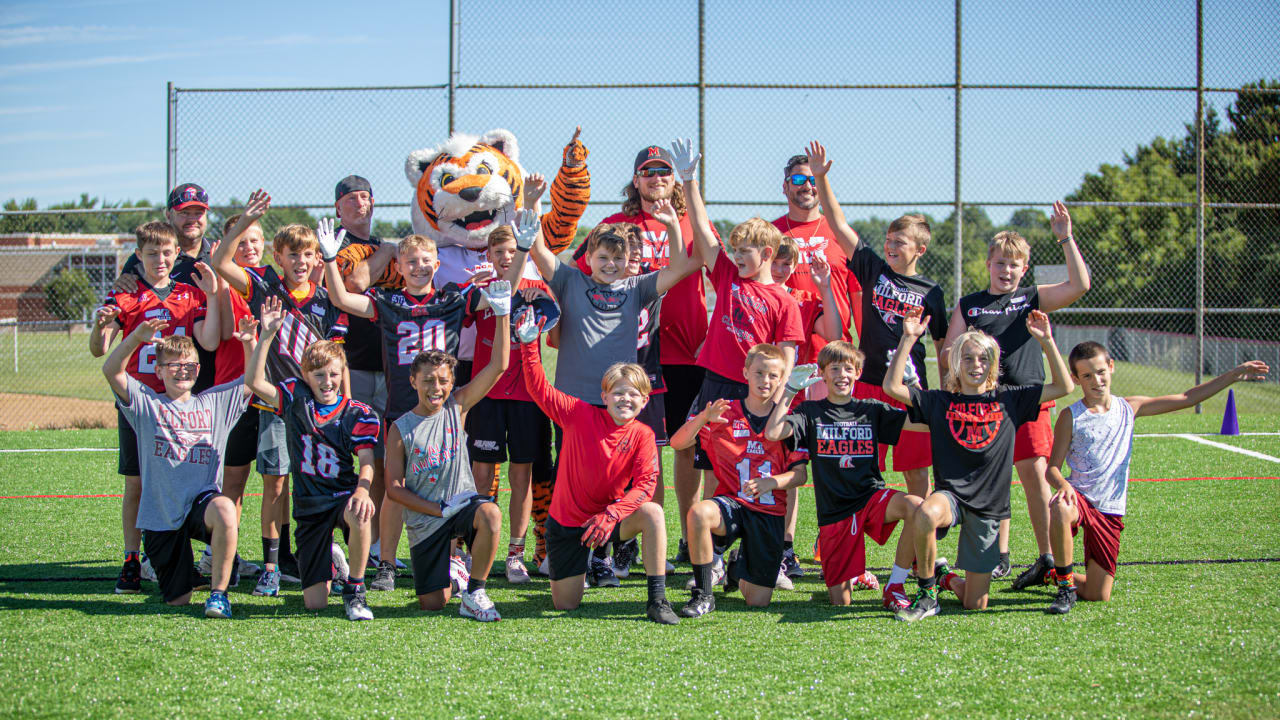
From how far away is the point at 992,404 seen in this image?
4547 mm

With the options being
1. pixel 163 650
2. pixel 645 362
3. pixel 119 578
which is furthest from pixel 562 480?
pixel 119 578

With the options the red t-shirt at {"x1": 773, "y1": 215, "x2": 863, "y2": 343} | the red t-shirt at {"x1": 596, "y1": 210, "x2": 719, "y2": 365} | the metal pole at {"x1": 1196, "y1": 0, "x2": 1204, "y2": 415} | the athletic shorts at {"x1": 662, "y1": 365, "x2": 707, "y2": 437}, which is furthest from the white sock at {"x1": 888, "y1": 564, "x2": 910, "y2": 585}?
the metal pole at {"x1": 1196, "y1": 0, "x2": 1204, "y2": 415}

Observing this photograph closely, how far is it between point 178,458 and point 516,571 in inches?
67.4

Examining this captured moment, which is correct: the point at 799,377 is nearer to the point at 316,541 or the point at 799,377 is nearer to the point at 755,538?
the point at 755,538

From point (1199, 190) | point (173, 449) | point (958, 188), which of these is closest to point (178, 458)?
point (173, 449)

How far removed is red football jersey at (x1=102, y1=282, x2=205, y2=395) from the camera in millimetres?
4980

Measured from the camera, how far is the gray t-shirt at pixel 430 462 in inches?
174

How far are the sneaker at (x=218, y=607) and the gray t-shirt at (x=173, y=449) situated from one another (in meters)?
0.43

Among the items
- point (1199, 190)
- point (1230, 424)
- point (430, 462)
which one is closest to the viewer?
point (430, 462)

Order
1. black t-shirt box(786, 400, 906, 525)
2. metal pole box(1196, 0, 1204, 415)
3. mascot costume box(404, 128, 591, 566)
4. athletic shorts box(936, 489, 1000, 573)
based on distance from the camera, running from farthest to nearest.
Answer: metal pole box(1196, 0, 1204, 415) < mascot costume box(404, 128, 591, 566) < black t-shirt box(786, 400, 906, 525) < athletic shorts box(936, 489, 1000, 573)

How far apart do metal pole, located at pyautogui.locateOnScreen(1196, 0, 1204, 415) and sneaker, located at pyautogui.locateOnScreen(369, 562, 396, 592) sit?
29.1 feet

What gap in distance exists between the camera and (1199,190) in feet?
34.8

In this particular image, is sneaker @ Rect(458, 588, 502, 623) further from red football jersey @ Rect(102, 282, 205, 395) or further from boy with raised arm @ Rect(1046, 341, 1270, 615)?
boy with raised arm @ Rect(1046, 341, 1270, 615)

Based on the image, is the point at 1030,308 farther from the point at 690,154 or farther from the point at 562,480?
the point at 562,480
